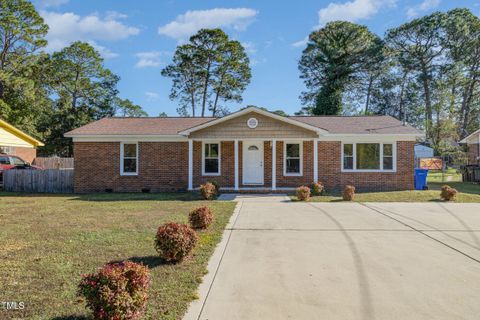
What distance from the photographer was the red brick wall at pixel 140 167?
16.2m

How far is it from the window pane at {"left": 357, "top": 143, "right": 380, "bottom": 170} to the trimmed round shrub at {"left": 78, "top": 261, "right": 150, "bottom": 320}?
1434cm

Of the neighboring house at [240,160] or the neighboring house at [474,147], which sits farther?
the neighboring house at [474,147]

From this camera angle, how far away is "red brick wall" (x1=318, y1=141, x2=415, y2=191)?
15.9 meters

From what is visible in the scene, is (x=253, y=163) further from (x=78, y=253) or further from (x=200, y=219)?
(x=78, y=253)

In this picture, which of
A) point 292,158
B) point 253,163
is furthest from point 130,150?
point 292,158

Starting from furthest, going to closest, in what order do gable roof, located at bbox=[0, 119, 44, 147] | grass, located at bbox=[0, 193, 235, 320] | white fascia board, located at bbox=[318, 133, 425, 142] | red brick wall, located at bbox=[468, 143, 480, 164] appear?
red brick wall, located at bbox=[468, 143, 480, 164] < white fascia board, located at bbox=[318, 133, 425, 142] < grass, located at bbox=[0, 193, 235, 320] < gable roof, located at bbox=[0, 119, 44, 147]

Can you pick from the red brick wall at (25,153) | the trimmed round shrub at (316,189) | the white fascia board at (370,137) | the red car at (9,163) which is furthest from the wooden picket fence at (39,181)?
the red brick wall at (25,153)

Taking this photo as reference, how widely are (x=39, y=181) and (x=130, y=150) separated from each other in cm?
521

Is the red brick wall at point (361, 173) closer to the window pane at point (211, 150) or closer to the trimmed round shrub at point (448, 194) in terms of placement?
the trimmed round shrub at point (448, 194)

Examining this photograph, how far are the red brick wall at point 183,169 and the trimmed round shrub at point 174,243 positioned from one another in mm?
10840

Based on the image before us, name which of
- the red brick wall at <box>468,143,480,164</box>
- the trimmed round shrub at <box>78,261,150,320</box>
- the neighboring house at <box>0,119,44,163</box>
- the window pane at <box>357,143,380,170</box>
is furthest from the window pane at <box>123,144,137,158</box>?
the red brick wall at <box>468,143,480,164</box>

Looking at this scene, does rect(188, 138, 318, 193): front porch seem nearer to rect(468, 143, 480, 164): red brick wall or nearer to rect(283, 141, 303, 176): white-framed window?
rect(283, 141, 303, 176): white-framed window

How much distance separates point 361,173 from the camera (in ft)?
52.2

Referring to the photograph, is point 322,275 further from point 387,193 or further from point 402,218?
point 387,193
